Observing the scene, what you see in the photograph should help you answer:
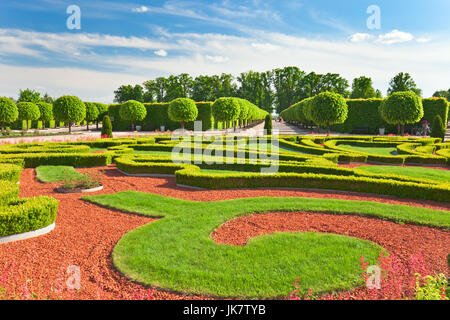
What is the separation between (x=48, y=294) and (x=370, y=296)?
4280 millimetres

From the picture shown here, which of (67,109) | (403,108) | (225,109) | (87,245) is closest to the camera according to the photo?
(87,245)

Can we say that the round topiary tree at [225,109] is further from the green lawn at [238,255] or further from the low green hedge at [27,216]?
the low green hedge at [27,216]

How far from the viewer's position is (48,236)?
564 centimetres

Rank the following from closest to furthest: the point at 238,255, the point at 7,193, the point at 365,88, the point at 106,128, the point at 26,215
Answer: the point at 238,255 < the point at 26,215 < the point at 7,193 < the point at 106,128 < the point at 365,88

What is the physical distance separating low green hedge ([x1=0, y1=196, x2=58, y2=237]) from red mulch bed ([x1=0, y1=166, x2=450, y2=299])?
0.25 metres

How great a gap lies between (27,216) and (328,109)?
31.8 m

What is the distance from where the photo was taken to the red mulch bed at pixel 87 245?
4.03m

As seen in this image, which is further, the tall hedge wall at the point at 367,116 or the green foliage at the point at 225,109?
the green foliage at the point at 225,109

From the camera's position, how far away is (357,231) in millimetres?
5914

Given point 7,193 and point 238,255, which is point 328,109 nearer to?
point 238,255

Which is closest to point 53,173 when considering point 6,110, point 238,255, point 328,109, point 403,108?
point 238,255

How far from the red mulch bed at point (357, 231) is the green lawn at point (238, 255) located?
262 mm

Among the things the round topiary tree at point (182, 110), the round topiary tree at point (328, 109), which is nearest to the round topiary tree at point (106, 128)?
the round topiary tree at point (182, 110)
